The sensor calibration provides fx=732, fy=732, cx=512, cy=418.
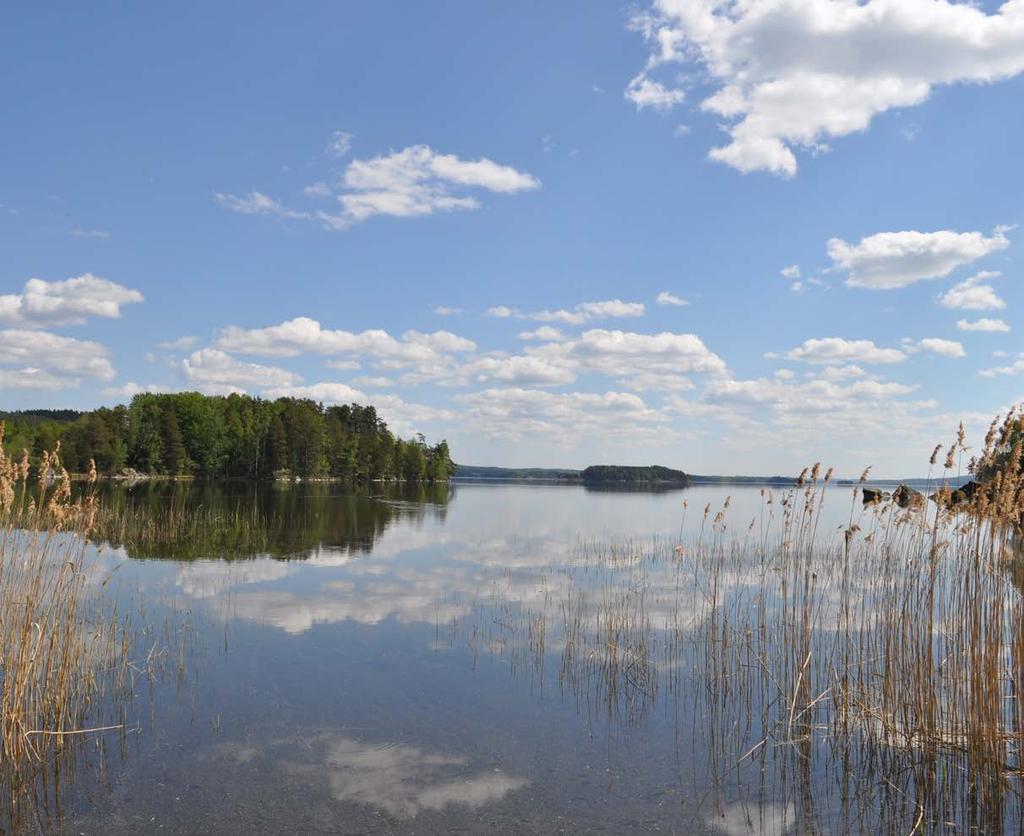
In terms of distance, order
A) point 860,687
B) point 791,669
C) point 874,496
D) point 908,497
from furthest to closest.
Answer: point 791,669 < point 874,496 < point 908,497 < point 860,687

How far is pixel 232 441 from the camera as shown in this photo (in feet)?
330

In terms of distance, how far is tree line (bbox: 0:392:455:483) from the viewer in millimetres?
82125

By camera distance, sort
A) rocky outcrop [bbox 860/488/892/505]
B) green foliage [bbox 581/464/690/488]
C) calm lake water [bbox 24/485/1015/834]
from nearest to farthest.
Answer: calm lake water [bbox 24/485/1015/834]
rocky outcrop [bbox 860/488/892/505]
green foliage [bbox 581/464/690/488]

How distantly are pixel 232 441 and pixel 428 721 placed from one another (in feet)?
326

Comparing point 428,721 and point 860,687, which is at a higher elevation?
point 860,687

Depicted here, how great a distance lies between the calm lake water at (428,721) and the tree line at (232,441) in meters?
71.6

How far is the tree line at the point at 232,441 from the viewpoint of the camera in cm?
8212

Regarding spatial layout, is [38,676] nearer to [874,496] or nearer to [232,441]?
[874,496]

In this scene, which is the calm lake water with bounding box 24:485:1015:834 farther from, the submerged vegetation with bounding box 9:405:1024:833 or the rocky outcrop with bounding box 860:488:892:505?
the rocky outcrop with bounding box 860:488:892:505

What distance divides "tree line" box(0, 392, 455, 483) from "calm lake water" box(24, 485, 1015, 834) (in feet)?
235

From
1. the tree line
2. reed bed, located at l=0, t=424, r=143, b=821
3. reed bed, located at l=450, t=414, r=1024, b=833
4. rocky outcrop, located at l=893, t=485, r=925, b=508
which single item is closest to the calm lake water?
reed bed, located at l=450, t=414, r=1024, b=833

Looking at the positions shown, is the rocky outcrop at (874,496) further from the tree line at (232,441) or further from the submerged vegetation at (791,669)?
the tree line at (232,441)

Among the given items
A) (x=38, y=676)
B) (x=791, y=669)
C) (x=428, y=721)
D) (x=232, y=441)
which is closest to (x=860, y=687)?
(x=791, y=669)

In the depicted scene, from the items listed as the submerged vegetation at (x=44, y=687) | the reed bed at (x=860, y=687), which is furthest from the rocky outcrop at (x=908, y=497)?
the submerged vegetation at (x=44, y=687)
